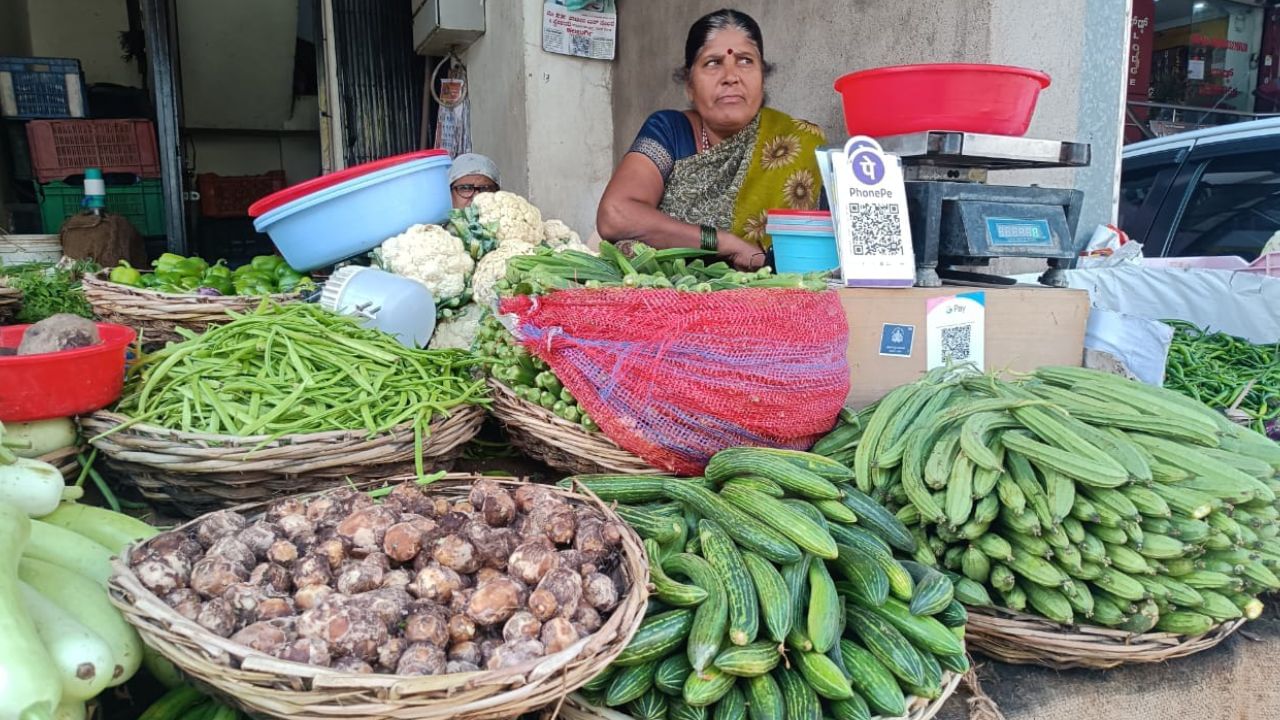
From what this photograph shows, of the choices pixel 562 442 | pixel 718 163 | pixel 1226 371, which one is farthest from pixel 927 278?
pixel 718 163

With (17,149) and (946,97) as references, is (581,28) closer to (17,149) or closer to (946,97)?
(946,97)

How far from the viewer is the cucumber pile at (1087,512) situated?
160 cm

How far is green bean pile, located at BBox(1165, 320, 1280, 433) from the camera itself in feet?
9.20

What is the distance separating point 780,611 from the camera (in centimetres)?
134

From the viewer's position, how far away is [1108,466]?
161 centimetres

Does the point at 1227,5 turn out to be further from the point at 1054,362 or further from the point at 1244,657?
the point at 1244,657

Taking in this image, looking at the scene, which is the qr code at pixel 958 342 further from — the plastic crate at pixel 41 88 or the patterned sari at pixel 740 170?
the plastic crate at pixel 41 88

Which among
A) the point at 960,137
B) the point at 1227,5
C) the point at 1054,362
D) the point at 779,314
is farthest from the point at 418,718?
the point at 1227,5

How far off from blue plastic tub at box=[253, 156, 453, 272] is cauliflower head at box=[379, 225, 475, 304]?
0.29ft

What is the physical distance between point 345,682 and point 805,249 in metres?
1.93

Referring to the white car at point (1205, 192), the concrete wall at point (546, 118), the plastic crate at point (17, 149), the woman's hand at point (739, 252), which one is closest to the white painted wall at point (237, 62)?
the plastic crate at point (17, 149)

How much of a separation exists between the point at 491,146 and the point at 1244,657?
18.6ft

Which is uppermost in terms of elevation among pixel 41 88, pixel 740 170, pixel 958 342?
pixel 41 88

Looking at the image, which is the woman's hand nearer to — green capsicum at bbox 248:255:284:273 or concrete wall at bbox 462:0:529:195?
green capsicum at bbox 248:255:284:273
